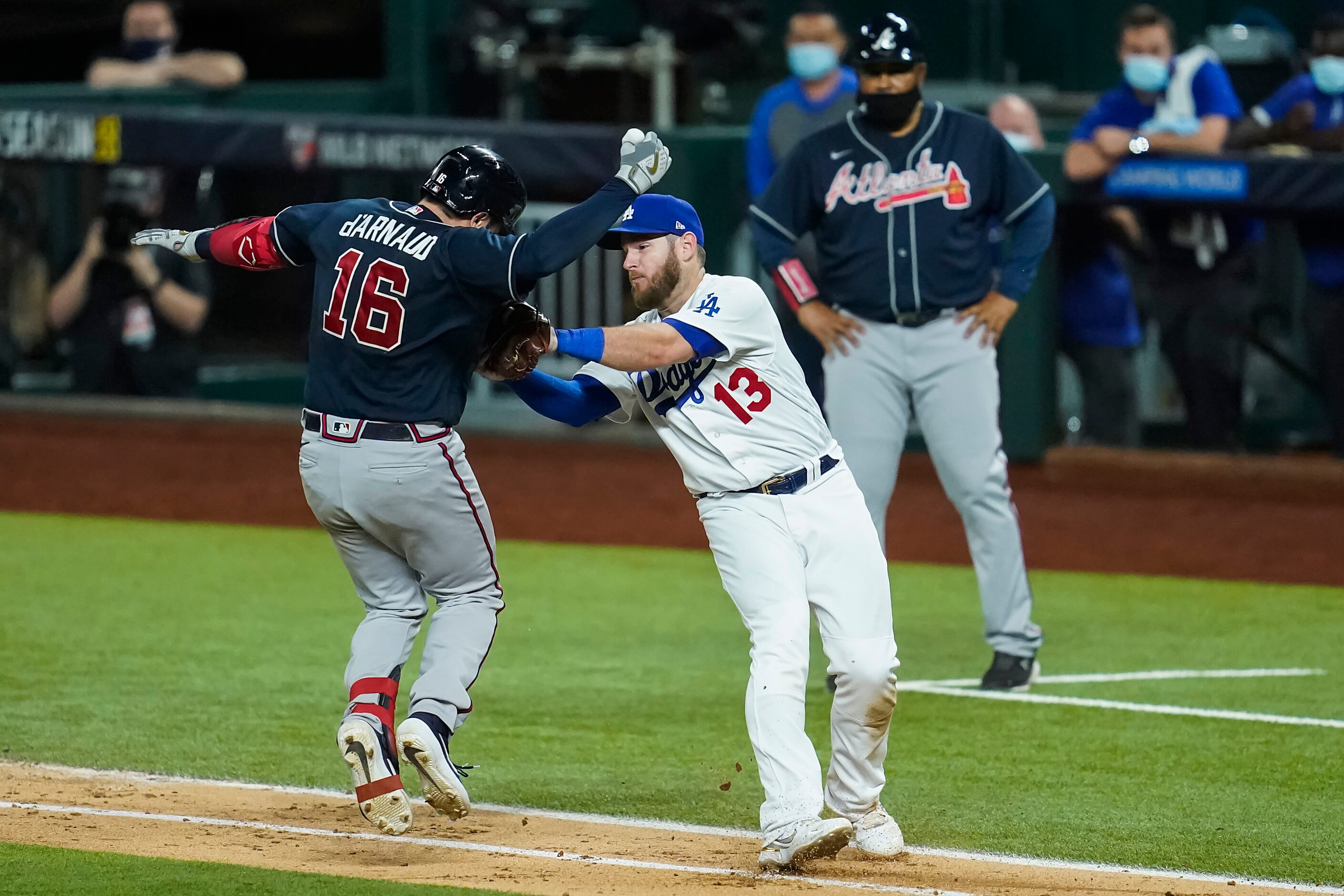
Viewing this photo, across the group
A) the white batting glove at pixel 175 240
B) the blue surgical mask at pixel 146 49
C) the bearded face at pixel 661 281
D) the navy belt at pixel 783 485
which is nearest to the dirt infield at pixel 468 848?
the navy belt at pixel 783 485

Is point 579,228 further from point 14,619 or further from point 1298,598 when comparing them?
point 1298,598

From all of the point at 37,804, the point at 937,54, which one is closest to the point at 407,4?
the point at 937,54

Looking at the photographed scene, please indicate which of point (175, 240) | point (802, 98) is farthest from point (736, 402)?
point (802, 98)

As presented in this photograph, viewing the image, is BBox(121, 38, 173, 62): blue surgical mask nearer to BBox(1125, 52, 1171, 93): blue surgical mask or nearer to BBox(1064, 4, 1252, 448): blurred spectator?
BBox(1064, 4, 1252, 448): blurred spectator

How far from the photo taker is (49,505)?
10969 mm

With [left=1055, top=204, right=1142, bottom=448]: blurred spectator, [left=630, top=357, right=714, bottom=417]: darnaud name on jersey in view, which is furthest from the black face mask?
[left=1055, top=204, right=1142, bottom=448]: blurred spectator

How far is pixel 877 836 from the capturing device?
16.1 feet

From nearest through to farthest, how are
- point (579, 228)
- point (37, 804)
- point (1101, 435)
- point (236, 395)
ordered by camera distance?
point (579, 228) < point (37, 804) < point (1101, 435) < point (236, 395)

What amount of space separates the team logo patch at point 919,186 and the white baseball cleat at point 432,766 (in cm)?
268

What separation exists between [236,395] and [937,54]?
6.24m

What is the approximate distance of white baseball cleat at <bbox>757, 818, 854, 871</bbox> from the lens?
182 inches

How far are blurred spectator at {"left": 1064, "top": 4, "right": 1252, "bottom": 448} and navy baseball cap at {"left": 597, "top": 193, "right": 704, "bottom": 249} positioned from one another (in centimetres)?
571

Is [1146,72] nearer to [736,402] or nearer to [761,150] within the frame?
[761,150]

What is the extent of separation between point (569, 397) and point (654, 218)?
534 mm
